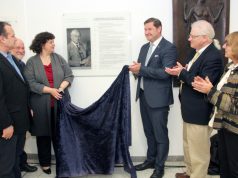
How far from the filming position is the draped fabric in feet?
9.68

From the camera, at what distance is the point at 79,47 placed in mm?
3400

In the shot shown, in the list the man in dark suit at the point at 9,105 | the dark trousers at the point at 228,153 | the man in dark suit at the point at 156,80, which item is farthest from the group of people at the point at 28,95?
the dark trousers at the point at 228,153

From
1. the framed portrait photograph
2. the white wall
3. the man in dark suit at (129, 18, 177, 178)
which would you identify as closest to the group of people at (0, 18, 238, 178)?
the man in dark suit at (129, 18, 177, 178)

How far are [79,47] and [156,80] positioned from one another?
1019 mm

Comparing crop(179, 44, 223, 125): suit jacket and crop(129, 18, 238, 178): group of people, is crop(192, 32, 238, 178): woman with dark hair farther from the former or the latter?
crop(179, 44, 223, 125): suit jacket

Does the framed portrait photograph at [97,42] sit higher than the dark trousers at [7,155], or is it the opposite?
the framed portrait photograph at [97,42]

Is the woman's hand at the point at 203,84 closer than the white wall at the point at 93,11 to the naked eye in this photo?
Yes

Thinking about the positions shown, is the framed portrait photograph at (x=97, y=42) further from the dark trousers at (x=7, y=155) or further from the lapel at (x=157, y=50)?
the dark trousers at (x=7, y=155)

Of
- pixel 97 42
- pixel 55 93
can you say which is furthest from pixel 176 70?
pixel 55 93

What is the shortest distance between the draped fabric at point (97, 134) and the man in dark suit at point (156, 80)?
8.4 inches

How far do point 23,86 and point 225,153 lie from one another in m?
1.69

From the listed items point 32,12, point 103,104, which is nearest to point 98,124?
point 103,104

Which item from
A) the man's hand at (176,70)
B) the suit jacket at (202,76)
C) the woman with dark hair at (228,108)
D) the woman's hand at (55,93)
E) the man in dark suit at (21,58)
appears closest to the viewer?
the woman with dark hair at (228,108)

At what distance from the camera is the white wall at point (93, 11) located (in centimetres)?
330
